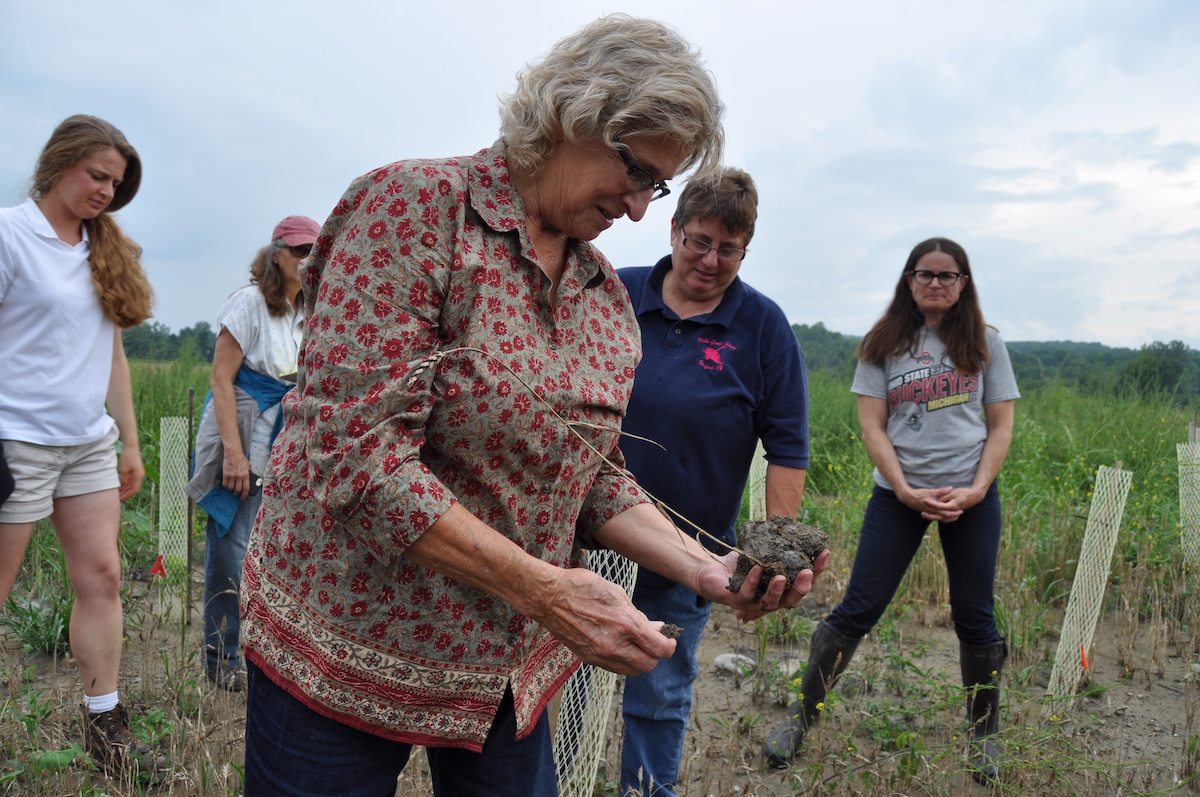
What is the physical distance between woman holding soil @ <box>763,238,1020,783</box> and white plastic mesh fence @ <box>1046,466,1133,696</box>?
2.52ft

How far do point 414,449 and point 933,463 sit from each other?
2.80 meters

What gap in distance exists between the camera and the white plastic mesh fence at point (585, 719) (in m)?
2.75

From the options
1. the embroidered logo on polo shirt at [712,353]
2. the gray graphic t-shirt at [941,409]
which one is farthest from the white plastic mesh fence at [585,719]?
the gray graphic t-shirt at [941,409]

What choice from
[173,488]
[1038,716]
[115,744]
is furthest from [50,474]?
[1038,716]

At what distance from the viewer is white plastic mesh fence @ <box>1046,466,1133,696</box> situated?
4.03m

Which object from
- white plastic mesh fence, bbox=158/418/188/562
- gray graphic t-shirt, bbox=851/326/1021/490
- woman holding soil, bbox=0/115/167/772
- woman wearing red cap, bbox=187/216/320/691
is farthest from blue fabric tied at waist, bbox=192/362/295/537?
gray graphic t-shirt, bbox=851/326/1021/490

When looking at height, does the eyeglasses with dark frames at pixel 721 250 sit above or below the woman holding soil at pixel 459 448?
above

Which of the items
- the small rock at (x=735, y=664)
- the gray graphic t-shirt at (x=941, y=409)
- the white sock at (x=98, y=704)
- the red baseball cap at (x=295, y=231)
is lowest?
the small rock at (x=735, y=664)

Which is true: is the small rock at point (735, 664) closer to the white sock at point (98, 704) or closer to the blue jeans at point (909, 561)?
the blue jeans at point (909, 561)

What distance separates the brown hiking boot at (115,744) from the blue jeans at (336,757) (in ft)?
5.07

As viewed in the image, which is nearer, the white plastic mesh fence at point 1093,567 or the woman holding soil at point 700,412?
the woman holding soil at point 700,412

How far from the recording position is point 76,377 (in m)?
2.75

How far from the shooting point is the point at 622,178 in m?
1.53

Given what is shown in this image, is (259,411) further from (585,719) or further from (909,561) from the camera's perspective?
(909,561)
